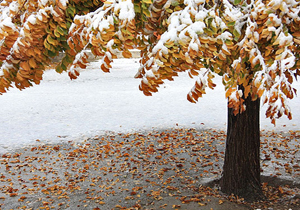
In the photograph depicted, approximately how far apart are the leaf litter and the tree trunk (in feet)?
0.57

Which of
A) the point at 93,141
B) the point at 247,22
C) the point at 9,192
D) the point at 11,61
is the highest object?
the point at 247,22

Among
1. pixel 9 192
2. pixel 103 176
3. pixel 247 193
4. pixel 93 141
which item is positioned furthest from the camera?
pixel 93 141

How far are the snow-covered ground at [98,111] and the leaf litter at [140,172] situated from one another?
0.70 meters

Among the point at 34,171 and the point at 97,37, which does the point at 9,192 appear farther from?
the point at 97,37

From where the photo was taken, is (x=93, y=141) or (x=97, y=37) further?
(x=93, y=141)

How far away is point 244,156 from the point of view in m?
4.51

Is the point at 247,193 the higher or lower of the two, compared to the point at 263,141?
lower

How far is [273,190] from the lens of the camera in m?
4.90

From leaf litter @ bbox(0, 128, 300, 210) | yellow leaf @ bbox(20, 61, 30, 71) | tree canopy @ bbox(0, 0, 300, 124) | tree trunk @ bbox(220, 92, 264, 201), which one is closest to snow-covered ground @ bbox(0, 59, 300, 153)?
leaf litter @ bbox(0, 128, 300, 210)

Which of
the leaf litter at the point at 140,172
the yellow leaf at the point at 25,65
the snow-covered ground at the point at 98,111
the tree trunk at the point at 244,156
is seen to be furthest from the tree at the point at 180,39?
the snow-covered ground at the point at 98,111

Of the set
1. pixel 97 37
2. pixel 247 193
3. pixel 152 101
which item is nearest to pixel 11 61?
pixel 97 37

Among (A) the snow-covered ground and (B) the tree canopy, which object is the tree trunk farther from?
(A) the snow-covered ground

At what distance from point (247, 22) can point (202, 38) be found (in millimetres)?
350

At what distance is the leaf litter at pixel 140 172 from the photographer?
476 cm
